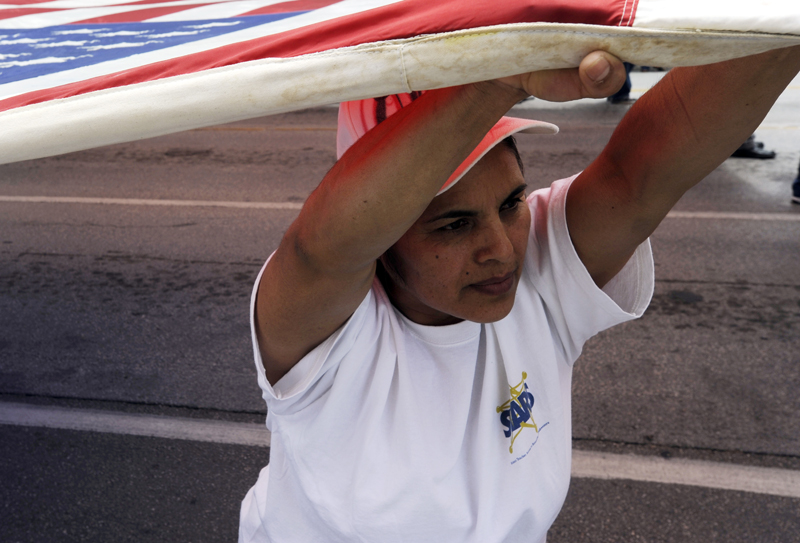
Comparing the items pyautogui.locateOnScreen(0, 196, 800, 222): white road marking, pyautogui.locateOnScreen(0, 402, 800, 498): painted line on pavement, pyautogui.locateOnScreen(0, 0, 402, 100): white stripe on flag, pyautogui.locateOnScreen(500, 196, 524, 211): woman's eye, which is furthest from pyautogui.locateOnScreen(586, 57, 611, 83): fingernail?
pyautogui.locateOnScreen(0, 196, 800, 222): white road marking

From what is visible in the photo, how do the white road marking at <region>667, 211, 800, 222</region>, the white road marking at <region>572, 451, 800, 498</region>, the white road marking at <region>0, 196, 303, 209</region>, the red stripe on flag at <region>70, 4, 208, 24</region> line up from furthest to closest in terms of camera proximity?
the white road marking at <region>0, 196, 303, 209</region> < the white road marking at <region>667, 211, 800, 222</region> < the white road marking at <region>572, 451, 800, 498</region> < the red stripe on flag at <region>70, 4, 208, 24</region>

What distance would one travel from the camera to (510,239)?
154cm

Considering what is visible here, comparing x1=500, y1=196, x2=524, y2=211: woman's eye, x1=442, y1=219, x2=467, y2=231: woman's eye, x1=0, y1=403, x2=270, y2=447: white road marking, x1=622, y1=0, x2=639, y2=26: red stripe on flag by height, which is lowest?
x1=0, y1=403, x2=270, y2=447: white road marking

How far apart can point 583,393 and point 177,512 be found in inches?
85.1

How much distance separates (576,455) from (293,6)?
270 cm

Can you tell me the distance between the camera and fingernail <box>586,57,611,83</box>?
2.85ft

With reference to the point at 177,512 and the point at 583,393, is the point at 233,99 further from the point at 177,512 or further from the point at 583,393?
the point at 583,393

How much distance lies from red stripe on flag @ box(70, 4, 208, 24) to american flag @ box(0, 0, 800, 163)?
0.27 m

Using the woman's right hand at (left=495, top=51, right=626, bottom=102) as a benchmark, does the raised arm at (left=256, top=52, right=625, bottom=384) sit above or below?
below

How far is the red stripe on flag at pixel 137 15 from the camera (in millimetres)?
1846

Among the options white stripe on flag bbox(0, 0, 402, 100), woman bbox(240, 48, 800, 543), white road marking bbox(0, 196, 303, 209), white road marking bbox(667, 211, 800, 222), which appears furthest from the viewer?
white road marking bbox(0, 196, 303, 209)

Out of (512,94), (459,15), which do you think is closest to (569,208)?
(512,94)

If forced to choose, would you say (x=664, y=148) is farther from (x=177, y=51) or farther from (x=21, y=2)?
(x=21, y=2)

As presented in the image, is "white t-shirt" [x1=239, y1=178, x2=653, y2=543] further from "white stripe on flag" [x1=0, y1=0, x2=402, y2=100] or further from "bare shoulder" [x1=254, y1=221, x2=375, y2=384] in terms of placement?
"white stripe on flag" [x1=0, y1=0, x2=402, y2=100]
